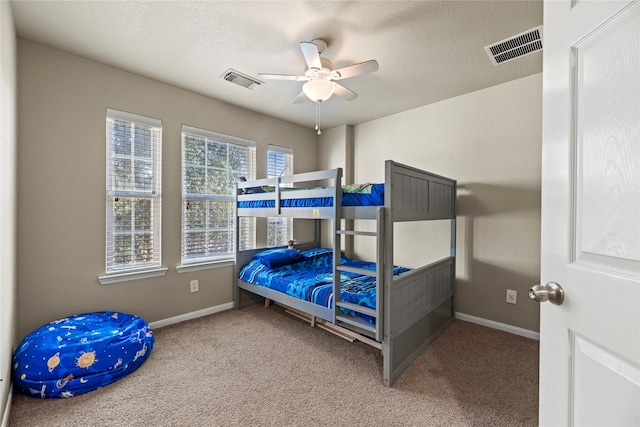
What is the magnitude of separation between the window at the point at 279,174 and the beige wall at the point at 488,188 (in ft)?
4.93

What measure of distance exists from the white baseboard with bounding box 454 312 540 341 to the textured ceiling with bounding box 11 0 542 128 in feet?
7.73

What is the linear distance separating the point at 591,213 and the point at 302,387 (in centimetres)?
187

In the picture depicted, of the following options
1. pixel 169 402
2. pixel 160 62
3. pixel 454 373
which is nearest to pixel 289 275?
pixel 169 402

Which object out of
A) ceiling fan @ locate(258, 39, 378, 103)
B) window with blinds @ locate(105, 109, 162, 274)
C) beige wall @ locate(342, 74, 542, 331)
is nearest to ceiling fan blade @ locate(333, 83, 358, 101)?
ceiling fan @ locate(258, 39, 378, 103)

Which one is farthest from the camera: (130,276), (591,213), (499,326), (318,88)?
(499,326)

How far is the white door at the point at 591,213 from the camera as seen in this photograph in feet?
2.05

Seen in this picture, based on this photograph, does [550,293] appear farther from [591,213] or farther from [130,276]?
[130,276]

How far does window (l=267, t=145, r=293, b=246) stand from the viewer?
3.88 m

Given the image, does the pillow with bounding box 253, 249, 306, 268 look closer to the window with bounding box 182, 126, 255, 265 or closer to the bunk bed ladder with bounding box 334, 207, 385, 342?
the window with bounding box 182, 126, 255, 265

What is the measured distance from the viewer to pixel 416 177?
92.8 inches

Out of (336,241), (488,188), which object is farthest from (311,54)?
(488,188)

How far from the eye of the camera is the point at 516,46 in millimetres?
2162

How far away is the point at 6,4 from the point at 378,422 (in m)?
3.21

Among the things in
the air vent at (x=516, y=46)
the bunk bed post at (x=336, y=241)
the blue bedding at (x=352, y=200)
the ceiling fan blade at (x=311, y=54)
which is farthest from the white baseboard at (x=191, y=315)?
the air vent at (x=516, y=46)
